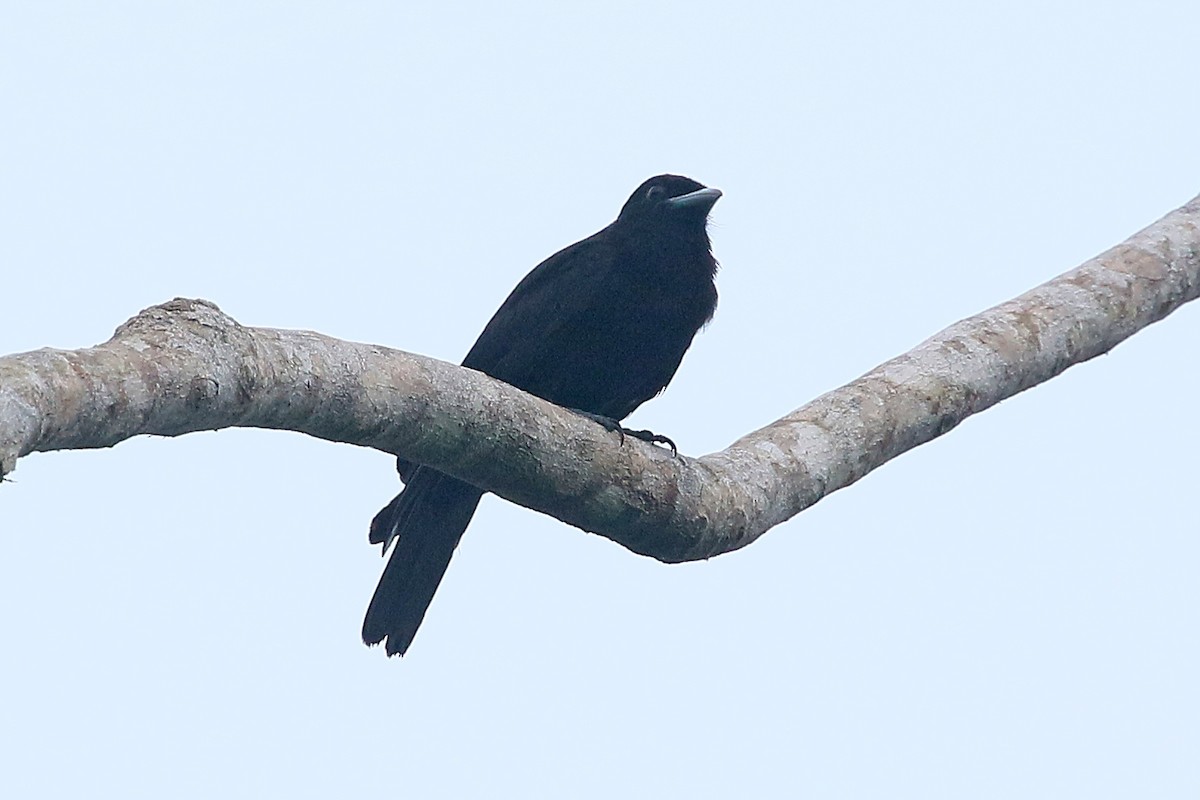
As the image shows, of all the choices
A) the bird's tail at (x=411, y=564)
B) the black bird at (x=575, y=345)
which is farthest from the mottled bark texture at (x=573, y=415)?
the bird's tail at (x=411, y=564)

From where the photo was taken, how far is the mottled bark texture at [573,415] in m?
3.06

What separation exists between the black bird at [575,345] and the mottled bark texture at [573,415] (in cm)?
81

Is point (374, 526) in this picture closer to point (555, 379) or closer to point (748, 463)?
point (555, 379)

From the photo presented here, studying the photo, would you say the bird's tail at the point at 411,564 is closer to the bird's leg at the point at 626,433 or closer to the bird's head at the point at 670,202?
the bird's leg at the point at 626,433

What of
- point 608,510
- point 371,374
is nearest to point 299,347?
point 371,374

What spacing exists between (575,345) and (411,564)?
104cm

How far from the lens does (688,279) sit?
5895mm

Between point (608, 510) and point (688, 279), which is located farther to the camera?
point (688, 279)

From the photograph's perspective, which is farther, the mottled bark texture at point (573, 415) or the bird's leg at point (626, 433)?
the bird's leg at point (626, 433)

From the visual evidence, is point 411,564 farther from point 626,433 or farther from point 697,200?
point 697,200

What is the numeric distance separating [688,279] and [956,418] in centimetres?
122

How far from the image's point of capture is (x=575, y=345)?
5684 millimetres

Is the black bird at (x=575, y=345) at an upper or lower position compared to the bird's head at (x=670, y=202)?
lower

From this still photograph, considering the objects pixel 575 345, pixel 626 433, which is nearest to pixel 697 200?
pixel 575 345
